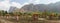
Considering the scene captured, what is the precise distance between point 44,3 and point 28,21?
30 centimetres

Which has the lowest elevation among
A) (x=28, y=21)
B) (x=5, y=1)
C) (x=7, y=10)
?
(x=28, y=21)

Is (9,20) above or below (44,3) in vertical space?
below

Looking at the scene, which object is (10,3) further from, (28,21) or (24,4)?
(28,21)

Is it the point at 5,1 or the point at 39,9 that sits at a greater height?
the point at 5,1

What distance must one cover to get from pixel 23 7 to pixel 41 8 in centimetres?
22

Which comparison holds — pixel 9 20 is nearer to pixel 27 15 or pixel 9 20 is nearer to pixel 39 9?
pixel 27 15

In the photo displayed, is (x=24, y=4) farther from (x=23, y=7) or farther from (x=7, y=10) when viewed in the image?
(x=7, y=10)

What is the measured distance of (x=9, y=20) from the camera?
1.54 metres

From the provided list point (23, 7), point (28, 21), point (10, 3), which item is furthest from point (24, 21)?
point (10, 3)

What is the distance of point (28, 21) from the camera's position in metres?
1.52

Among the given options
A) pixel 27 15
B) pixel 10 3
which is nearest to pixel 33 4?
pixel 27 15

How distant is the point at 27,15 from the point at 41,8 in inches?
7.6

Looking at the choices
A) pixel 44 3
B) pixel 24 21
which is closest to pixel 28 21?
pixel 24 21

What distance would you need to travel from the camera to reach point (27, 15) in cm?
154
